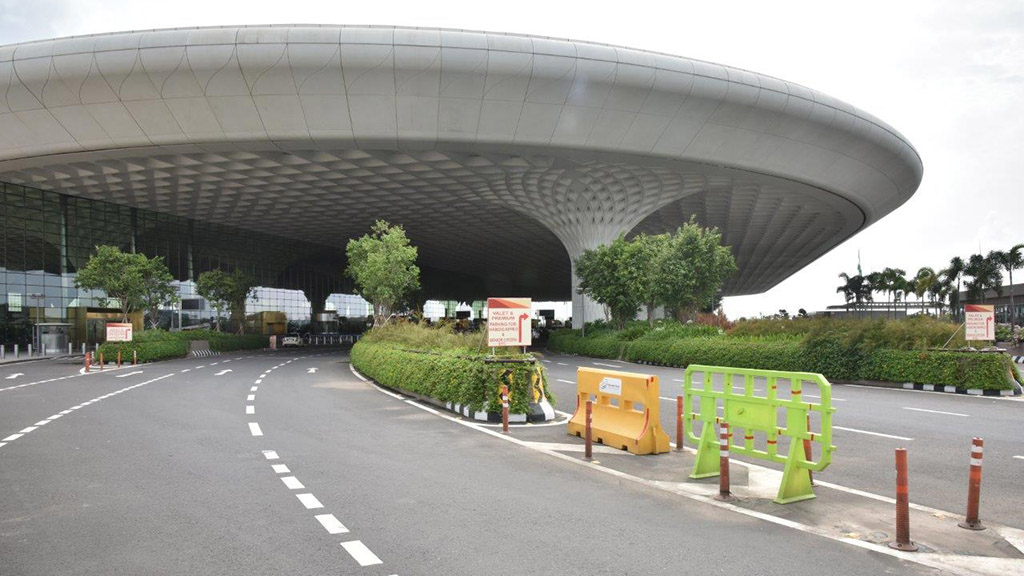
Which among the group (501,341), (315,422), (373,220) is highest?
(373,220)

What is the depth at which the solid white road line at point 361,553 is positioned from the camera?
532 centimetres

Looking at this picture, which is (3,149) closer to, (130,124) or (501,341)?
(130,124)

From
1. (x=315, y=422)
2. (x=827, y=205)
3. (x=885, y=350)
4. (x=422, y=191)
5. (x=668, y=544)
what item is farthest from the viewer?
(x=827, y=205)

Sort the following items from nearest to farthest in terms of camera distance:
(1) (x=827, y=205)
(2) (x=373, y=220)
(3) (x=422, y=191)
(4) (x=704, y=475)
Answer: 1. (4) (x=704, y=475)
2. (3) (x=422, y=191)
3. (1) (x=827, y=205)
4. (2) (x=373, y=220)

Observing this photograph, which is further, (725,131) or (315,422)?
(725,131)

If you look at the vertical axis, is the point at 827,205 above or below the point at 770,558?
above

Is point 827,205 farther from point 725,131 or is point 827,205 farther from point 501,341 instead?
point 501,341

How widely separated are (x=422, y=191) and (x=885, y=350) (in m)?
32.4

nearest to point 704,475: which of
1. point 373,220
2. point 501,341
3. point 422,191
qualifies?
point 501,341

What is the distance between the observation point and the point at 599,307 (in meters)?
48.0

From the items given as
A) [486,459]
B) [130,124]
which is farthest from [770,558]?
[130,124]

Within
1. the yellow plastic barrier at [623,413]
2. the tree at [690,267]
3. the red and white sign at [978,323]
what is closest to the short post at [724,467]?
the yellow plastic barrier at [623,413]

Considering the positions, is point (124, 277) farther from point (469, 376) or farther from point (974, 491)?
point (974, 491)

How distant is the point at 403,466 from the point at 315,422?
4.77m
